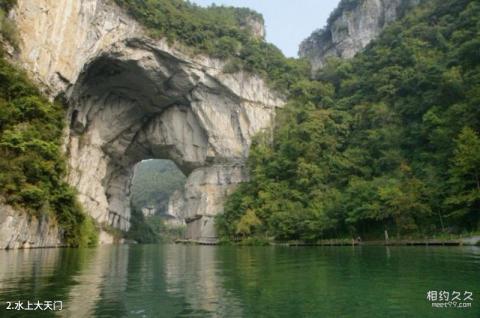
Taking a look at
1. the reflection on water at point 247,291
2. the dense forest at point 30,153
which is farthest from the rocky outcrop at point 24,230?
the reflection on water at point 247,291

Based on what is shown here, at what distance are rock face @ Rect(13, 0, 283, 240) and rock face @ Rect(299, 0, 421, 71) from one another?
62.5 ft

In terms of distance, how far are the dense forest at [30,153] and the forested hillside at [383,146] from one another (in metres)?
15.4

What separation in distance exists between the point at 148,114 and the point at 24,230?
2586 centimetres

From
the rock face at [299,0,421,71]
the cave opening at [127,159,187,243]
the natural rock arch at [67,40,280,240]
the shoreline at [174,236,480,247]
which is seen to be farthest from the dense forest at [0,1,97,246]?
the cave opening at [127,159,187,243]

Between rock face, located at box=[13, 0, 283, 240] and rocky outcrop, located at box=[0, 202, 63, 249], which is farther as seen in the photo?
rock face, located at box=[13, 0, 283, 240]

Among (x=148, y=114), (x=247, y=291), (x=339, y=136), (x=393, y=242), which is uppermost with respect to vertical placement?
(x=148, y=114)

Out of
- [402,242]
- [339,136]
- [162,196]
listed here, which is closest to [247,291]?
[402,242]

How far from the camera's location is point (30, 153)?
20.9m

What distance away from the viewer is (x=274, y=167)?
1487 inches

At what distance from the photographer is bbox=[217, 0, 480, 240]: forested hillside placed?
2381 cm

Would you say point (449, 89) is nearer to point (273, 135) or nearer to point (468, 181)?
point (468, 181)

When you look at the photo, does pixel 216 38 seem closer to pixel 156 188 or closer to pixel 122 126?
pixel 122 126

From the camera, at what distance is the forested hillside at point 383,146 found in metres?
23.8

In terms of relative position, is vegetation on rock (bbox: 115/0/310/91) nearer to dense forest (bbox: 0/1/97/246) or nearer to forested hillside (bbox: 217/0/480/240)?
forested hillside (bbox: 217/0/480/240)
